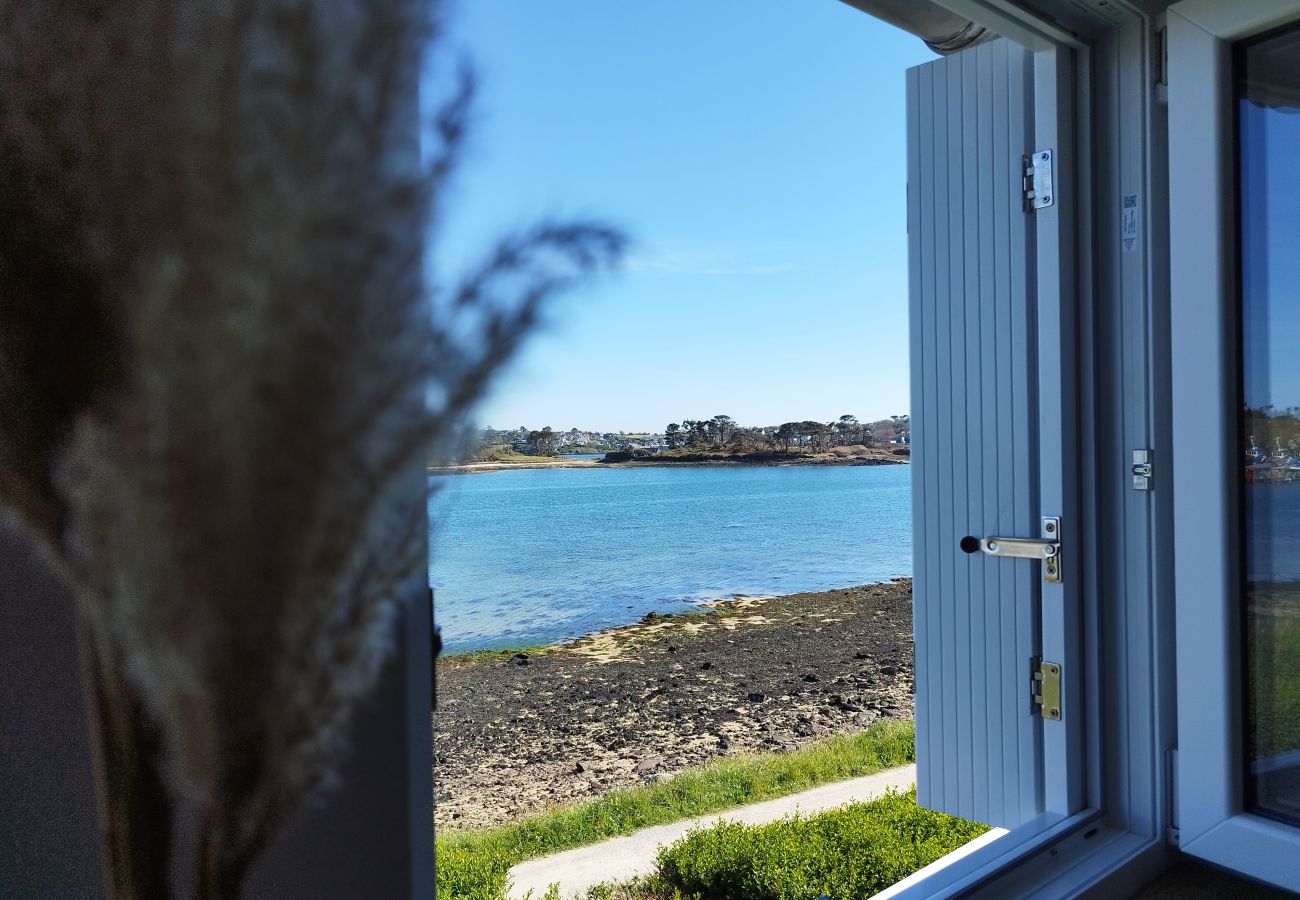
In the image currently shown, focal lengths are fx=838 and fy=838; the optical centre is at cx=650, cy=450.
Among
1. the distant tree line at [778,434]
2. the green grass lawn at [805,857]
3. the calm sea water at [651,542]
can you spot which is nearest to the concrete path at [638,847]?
the green grass lawn at [805,857]

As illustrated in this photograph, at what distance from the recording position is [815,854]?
3.57 m

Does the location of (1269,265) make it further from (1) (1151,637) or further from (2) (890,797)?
(2) (890,797)

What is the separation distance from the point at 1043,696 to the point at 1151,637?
28 centimetres

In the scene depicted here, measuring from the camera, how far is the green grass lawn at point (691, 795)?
6.43 m

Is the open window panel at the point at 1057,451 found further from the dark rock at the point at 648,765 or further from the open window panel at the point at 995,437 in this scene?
the dark rock at the point at 648,765

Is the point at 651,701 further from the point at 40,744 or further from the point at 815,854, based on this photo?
the point at 40,744

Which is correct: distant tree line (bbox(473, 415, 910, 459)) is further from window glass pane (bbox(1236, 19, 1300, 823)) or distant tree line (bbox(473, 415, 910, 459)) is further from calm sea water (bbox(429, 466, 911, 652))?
window glass pane (bbox(1236, 19, 1300, 823))

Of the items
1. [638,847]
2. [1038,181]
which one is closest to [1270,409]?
[1038,181]

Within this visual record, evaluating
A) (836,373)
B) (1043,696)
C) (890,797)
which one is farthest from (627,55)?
(1043,696)

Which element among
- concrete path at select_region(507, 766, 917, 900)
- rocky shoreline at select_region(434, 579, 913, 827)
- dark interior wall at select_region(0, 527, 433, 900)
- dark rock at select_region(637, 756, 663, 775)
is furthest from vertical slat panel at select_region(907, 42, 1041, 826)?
dark rock at select_region(637, 756, 663, 775)

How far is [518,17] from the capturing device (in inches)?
34.2

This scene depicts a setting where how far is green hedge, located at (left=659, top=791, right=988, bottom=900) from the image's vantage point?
3414 mm

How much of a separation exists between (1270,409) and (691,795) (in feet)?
22.3

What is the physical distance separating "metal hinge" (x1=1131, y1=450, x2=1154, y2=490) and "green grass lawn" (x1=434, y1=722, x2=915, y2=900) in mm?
4560
